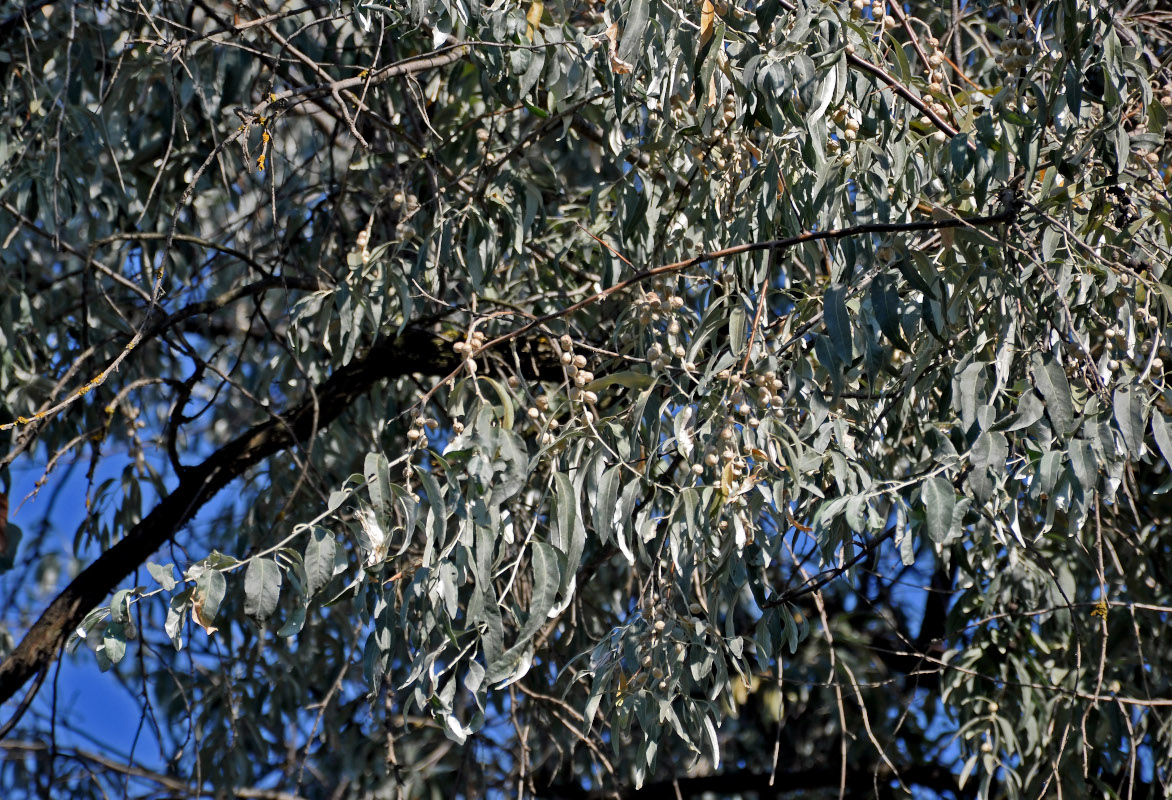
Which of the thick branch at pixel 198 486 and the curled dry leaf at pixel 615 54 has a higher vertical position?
the curled dry leaf at pixel 615 54

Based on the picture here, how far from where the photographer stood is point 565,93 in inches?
74.6

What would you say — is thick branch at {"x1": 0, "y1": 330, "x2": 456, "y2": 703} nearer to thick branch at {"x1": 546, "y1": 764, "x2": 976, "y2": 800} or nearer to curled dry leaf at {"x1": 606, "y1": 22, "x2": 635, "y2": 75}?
curled dry leaf at {"x1": 606, "y1": 22, "x2": 635, "y2": 75}

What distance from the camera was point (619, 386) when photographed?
215 centimetres

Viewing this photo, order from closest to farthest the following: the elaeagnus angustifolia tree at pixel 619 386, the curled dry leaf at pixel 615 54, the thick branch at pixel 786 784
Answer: the elaeagnus angustifolia tree at pixel 619 386, the curled dry leaf at pixel 615 54, the thick branch at pixel 786 784

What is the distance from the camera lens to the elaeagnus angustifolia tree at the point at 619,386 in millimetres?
1586

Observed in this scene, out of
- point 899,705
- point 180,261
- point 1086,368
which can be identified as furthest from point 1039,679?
point 180,261

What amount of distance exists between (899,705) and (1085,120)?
1834 mm

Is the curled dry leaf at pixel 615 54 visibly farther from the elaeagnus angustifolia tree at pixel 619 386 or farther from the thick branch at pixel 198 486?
the thick branch at pixel 198 486

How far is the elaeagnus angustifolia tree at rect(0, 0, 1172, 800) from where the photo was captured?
1586 mm

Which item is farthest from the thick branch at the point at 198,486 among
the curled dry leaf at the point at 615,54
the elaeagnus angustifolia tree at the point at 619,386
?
the curled dry leaf at the point at 615,54

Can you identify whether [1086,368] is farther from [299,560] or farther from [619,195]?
[299,560]

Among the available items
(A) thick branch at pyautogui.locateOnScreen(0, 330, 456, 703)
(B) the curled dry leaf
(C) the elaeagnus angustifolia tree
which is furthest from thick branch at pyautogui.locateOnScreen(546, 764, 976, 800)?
(B) the curled dry leaf

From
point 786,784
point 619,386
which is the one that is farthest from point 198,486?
point 786,784

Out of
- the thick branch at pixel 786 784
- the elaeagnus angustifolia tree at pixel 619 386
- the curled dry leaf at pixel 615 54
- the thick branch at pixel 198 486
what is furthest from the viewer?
the thick branch at pixel 786 784
